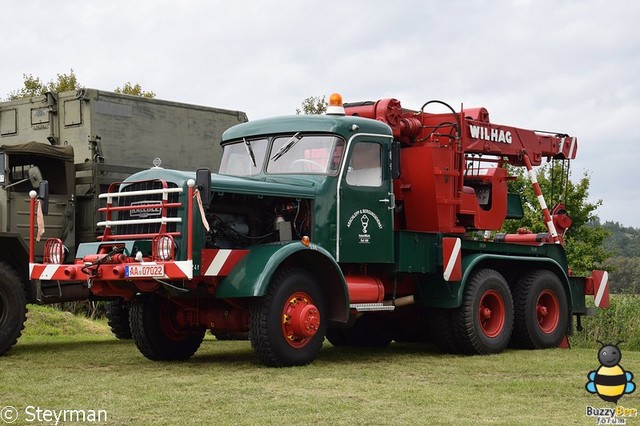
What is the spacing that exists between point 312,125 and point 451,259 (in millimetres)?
2367

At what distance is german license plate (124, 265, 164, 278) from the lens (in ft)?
29.1

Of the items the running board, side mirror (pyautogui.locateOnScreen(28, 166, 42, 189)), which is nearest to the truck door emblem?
the running board

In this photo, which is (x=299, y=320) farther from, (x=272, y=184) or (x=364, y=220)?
(x=364, y=220)

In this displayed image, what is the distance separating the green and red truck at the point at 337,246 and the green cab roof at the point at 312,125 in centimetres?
2

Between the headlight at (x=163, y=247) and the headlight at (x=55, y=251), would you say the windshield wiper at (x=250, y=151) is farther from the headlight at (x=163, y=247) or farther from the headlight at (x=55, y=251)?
the headlight at (x=55, y=251)

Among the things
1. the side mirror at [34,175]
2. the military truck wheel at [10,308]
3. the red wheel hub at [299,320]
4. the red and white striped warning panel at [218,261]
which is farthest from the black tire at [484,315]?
the side mirror at [34,175]

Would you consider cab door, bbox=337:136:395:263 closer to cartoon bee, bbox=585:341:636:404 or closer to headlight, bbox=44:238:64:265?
headlight, bbox=44:238:64:265

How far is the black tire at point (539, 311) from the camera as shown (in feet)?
41.2

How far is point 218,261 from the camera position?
30.9 ft

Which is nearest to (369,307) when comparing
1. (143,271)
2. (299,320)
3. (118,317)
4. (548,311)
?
(299,320)

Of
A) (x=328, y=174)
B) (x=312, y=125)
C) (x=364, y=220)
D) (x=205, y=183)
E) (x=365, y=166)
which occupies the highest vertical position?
(x=312, y=125)

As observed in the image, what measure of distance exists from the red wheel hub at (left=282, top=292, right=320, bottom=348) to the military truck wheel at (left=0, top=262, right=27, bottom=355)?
12.0 feet

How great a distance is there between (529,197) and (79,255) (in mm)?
22415

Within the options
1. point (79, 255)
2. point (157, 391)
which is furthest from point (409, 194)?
point (157, 391)
